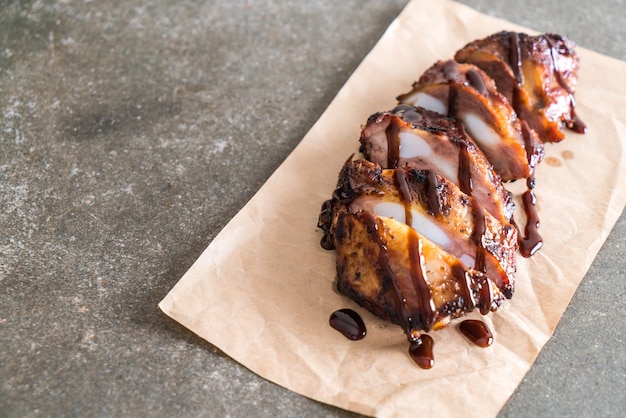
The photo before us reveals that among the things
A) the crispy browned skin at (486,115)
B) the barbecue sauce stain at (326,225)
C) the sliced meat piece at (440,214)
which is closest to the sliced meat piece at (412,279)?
the sliced meat piece at (440,214)

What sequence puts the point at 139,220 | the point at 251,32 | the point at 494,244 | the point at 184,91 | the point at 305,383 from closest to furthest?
the point at 305,383 < the point at 494,244 < the point at 139,220 < the point at 184,91 < the point at 251,32

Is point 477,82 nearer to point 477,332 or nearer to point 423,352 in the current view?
point 477,332

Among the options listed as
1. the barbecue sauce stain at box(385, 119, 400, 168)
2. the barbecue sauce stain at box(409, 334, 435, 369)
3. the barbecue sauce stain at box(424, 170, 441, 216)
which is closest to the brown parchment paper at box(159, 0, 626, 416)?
the barbecue sauce stain at box(409, 334, 435, 369)

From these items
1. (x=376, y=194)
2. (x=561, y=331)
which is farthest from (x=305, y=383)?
(x=561, y=331)

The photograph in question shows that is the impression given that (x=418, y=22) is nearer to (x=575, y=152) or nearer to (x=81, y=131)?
(x=575, y=152)

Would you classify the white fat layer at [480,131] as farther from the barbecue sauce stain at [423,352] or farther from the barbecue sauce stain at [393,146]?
the barbecue sauce stain at [423,352]

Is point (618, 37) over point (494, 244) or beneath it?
over

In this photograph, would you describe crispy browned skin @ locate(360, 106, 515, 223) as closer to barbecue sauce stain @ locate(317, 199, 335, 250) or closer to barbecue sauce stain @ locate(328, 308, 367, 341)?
barbecue sauce stain @ locate(317, 199, 335, 250)
